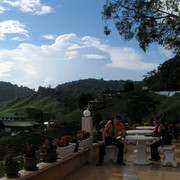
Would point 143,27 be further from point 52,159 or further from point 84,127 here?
point 52,159

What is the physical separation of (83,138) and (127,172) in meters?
1.34

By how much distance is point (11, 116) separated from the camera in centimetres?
5372

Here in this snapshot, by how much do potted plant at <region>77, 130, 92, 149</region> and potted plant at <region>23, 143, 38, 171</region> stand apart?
5.92 ft

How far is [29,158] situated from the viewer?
358 centimetres

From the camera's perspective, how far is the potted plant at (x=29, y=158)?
11.7ft

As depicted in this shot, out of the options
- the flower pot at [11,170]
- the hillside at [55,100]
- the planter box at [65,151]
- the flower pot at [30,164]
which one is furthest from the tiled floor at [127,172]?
the hillside at [55,100]

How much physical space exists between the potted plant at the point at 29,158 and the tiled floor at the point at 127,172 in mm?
1152

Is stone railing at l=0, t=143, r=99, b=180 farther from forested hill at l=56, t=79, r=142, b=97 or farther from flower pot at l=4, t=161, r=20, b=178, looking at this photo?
forested hill at l=56, t=79, r=142, b=97

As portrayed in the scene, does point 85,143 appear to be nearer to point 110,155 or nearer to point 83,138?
point 83,138

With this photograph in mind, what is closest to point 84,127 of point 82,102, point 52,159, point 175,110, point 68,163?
point 68,163

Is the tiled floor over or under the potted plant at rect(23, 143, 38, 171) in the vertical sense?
under

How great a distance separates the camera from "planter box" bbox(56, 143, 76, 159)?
14.7 ft

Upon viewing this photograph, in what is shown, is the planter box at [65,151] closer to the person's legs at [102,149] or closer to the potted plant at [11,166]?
the person's legs at [102,149]

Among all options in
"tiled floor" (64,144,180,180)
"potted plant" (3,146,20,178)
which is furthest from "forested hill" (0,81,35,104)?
"potted plant" (3,146,20,178)
